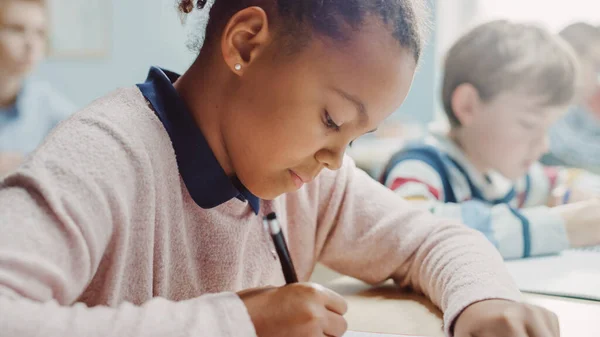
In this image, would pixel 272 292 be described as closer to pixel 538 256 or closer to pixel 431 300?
pixel 431 300

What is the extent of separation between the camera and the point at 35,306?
1.27 ft

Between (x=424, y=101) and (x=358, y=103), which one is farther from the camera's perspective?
(x=424, y=101)

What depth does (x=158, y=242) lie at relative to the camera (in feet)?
1.76

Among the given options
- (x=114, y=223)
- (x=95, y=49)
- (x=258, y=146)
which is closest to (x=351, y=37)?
(x=258, y=146)

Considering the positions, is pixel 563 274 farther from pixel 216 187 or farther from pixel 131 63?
pixel 131 63

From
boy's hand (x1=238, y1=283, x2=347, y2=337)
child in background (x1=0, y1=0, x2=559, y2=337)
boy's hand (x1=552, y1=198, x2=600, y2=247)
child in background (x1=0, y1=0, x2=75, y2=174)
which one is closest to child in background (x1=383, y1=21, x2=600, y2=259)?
boy's hand (x1=552, y1=198, x2=600, y2=247)

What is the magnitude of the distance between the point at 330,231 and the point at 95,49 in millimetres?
1154

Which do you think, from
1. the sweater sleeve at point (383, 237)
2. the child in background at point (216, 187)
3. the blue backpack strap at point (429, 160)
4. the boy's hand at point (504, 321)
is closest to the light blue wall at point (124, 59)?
the blue backpack strap at point (429, 160)

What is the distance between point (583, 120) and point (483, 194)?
52cm

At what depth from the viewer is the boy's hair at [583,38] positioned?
4.87 ft

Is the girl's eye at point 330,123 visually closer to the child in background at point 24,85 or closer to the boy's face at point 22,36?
the child in background at point 24,85

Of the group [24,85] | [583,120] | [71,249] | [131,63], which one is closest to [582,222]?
[583,120]

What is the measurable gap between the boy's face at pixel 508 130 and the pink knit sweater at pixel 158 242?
57cm

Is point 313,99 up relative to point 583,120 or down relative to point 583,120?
up
